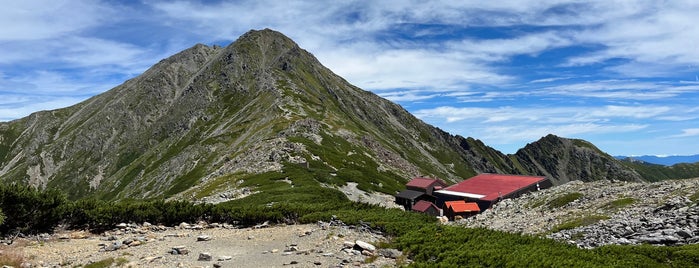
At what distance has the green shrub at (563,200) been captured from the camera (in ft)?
178

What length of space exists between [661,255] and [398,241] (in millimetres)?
15266

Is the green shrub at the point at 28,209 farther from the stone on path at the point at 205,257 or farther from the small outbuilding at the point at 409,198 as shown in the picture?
the small outbuilding at the point at 409,198

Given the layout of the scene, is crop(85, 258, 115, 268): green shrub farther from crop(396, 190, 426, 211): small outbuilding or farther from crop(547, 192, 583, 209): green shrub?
crop(396, 190, 426, 211): small outbuilding

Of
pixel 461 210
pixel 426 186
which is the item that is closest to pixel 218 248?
pixel 461 210

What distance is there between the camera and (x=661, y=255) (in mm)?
24141

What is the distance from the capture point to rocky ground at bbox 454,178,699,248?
3142cm

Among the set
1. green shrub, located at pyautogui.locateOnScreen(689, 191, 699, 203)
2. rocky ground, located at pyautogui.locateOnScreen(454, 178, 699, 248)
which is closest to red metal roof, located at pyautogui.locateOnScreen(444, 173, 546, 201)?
rocky ground, located at pyautogui.locateOnScreen(454, 178, 699, 248)

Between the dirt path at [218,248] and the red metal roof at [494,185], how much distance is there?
5794 cm

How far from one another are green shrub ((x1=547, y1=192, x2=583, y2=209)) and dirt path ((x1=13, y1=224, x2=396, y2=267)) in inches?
1422

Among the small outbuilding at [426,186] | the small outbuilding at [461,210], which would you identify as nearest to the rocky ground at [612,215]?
the small outbuilding at [461,210]

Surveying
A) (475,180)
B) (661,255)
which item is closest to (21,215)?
(661,255)

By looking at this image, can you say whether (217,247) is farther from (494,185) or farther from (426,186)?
(426,186)

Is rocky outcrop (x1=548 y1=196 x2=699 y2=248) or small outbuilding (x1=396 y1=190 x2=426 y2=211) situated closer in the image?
rocky outcrop (x1=548 y1=196 x2=699 y2=248)

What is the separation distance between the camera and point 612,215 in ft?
134
